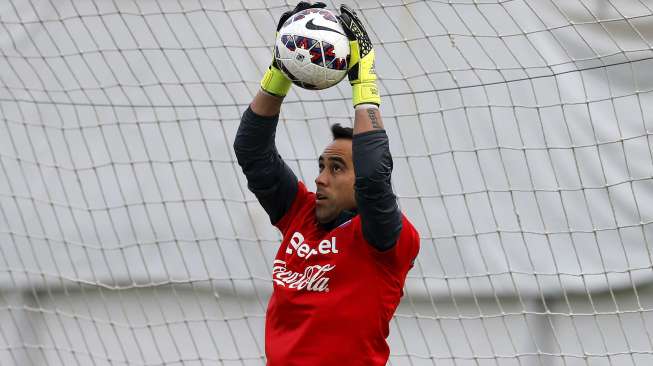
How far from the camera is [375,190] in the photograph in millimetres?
2857

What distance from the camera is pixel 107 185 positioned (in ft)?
16.8

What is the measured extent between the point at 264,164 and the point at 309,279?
44cm

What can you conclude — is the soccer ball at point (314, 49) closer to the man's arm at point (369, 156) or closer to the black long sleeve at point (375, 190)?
the man's arm at point (369, 156)

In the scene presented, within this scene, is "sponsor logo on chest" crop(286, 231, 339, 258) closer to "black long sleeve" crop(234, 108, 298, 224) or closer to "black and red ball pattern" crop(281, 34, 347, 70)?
"black long sleeve" crop(234, 108, 298, 224)

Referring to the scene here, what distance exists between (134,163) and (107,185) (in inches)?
7.7

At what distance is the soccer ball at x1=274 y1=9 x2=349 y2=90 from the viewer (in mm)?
2953

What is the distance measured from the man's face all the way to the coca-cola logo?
18 cm

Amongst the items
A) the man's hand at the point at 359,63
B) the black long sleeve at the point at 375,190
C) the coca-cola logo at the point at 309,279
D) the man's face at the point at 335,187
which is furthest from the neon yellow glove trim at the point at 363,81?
the coca-cola logo at the point at 309,279

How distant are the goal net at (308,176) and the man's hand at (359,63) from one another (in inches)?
48.8

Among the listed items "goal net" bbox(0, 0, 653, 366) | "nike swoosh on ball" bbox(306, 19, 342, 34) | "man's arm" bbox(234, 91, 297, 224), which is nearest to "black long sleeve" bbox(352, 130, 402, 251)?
"nike swoosh on ball" bbox(306, 19, 342, 34)

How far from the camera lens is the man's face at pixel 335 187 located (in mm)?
3109

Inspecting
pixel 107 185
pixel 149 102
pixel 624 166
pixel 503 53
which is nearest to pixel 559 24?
pixel 503 53

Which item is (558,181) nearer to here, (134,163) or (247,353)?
(247,353)

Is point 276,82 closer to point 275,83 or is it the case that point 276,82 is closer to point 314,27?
point 275,83
